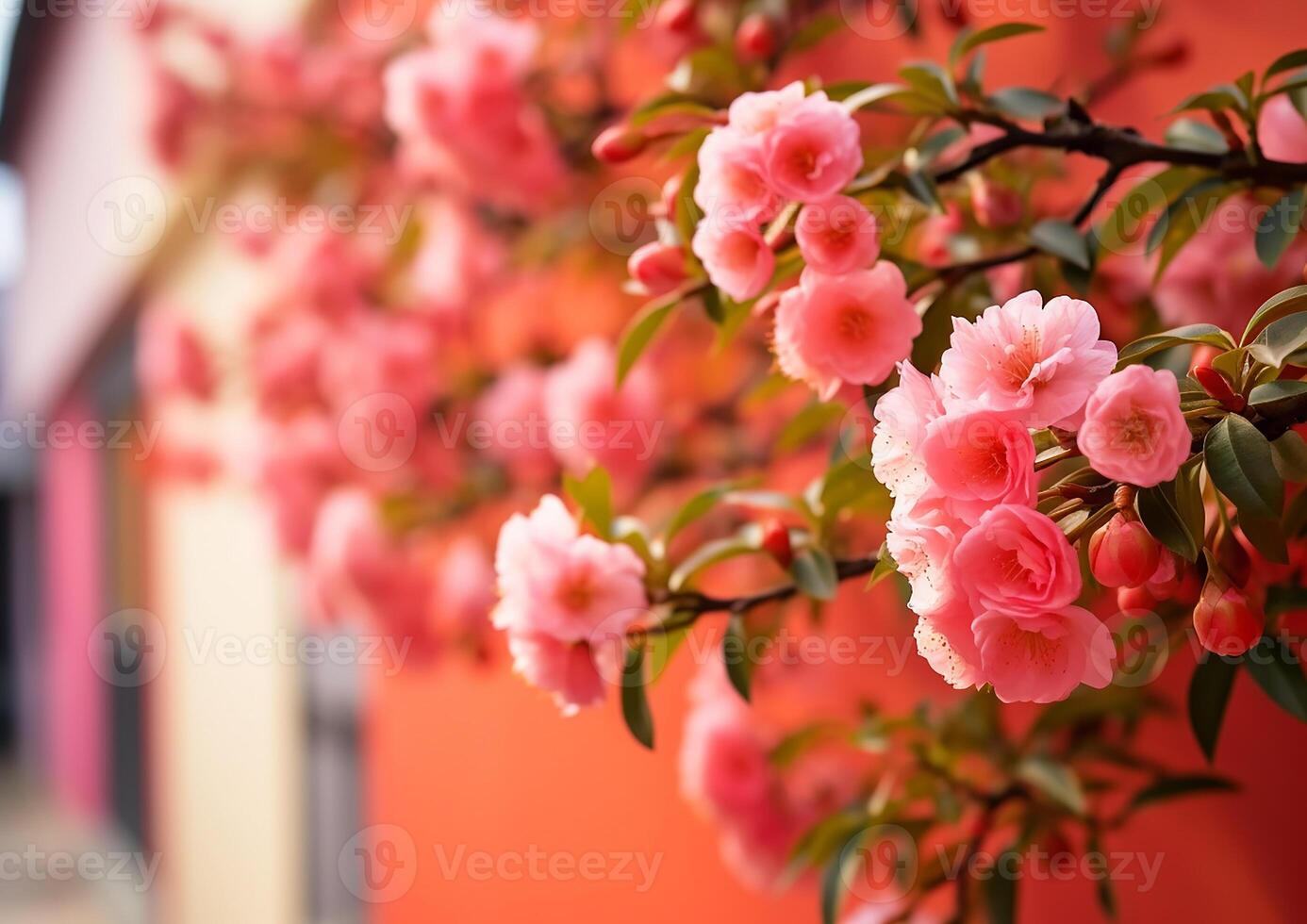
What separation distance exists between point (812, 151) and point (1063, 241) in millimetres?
185

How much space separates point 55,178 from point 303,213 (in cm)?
447

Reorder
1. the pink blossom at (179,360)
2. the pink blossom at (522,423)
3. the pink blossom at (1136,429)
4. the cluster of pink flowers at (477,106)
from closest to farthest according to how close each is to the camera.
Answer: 1. the pink blossom at (1136,429)
2. the cluster of pink flowers at (477,106)
3. the pink blossom at (522,423)
4. the pink blossom at (179,360)

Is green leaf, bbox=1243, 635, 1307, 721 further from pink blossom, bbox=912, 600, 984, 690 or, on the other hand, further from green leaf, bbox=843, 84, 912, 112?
green leaf, bbox=843, 84, 912, 112

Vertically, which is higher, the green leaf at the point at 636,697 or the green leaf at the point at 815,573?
the green leaf at the point at 815,573

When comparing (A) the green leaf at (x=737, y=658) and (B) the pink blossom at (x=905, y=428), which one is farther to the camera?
(A) the green leaf at (x=737, y=658)

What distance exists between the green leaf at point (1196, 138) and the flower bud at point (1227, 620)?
0.32 m

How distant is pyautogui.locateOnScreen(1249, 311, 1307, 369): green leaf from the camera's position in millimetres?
452

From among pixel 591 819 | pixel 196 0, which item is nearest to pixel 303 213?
pixel 591 819

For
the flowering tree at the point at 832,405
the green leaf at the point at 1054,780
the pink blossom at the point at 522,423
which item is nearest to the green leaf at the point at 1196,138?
the flowering tree at the point at 832,405

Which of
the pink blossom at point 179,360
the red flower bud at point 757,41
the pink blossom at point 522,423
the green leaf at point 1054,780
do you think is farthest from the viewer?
the pink blossom at point 179,360

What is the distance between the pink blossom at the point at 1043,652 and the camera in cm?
43

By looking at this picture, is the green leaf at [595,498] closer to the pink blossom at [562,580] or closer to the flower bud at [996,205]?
the pink blossom at [562,580]

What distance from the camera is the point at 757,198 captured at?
0.58 m

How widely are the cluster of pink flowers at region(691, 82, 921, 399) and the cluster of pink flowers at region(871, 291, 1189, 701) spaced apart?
0.13 metres
